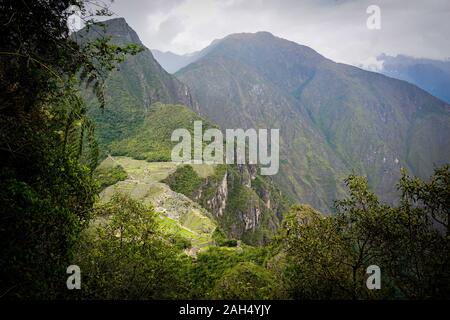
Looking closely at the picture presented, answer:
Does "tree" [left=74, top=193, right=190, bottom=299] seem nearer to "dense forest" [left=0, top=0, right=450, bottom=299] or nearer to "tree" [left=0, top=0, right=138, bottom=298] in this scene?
"dense forest" [left=0, top=0, right=450, bottom=299]

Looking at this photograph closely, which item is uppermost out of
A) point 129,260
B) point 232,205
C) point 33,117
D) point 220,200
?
point 33,117

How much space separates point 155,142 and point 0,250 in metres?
183

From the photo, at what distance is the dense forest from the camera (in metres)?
9.98

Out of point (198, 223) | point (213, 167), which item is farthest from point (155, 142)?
point (198, 223)

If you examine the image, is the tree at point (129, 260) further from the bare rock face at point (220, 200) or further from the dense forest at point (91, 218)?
the bare rock face at point (220, 200)

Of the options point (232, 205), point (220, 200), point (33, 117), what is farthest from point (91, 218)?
point (232, 205)

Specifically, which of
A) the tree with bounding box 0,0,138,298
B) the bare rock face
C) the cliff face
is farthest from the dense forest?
the bare rock face

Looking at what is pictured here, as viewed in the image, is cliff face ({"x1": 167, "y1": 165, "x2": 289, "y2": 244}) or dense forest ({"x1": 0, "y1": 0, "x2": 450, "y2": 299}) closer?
dense forest ({"x1": 0, "y1": 0, "x2": 450, "y2": 299})

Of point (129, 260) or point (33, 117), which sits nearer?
point (33, 117)

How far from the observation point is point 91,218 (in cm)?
1858

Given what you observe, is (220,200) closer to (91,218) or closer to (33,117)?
(91,218)

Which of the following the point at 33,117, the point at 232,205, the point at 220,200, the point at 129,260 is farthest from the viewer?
the point at 232,205
